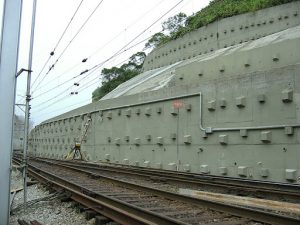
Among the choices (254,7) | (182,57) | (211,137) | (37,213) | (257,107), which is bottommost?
(37,213)

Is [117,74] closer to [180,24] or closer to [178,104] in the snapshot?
[180,24]

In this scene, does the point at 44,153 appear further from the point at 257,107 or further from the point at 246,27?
the point at 257,107

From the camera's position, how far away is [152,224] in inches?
257

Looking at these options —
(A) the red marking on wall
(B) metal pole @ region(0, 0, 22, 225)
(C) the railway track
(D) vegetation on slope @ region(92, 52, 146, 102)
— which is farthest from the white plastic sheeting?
(D) vegetation on slope @ region(92, 52, 146, 102)

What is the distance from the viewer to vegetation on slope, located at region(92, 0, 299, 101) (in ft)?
107

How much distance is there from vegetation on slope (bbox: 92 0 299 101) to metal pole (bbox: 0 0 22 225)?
23.6 metres

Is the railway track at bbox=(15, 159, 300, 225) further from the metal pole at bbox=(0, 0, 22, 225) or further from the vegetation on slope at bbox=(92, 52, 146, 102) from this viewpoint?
the vegetation on slope at bbox=(92, 52, 146, 102)

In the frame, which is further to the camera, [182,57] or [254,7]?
[182,57]

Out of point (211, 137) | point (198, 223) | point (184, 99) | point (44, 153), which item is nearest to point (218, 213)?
point (198, 223)

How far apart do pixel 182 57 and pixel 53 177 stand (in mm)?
23873

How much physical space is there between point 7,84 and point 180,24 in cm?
4884

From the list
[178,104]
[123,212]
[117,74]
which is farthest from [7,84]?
[117,74]

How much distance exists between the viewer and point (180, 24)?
54.4m

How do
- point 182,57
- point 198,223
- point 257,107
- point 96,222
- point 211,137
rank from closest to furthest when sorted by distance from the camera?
point 198,223 < point 96,222 < point 257,107 < point 211,137 < point 182,57
